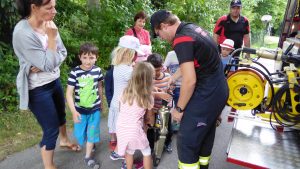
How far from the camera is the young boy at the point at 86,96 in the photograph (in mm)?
3148

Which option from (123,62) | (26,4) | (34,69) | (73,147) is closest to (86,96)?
(123,62)

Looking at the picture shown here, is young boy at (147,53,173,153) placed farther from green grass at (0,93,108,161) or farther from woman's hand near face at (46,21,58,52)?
green grass at (0,93,108,161)

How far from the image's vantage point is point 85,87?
3.19 meters

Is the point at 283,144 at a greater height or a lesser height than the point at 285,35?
lesser

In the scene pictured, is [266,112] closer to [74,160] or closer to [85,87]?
[85,87]

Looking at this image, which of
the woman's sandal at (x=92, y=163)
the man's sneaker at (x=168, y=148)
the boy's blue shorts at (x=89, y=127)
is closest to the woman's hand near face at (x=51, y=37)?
the boy's blue shorts at (x=89, y=127)

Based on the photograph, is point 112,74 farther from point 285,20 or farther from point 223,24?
point 285,20

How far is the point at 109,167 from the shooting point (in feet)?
11.0

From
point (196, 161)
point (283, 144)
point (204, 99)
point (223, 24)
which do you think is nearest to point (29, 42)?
point (204, 99)

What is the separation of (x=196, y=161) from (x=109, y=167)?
1.15 metres

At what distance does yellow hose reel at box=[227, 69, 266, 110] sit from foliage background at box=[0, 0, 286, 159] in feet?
9.58

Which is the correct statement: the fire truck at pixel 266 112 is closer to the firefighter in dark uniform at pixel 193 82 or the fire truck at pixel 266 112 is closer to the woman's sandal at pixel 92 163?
the firefighter in dark uniform at pixel 193 82

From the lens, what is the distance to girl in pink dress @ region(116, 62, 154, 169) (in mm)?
2844

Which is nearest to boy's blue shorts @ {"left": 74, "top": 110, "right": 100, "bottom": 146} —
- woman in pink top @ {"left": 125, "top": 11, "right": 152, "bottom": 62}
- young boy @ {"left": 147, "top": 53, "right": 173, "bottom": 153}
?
young boy @ {"left": 147, "top": 53, "right": 173, "bottom": 153}
